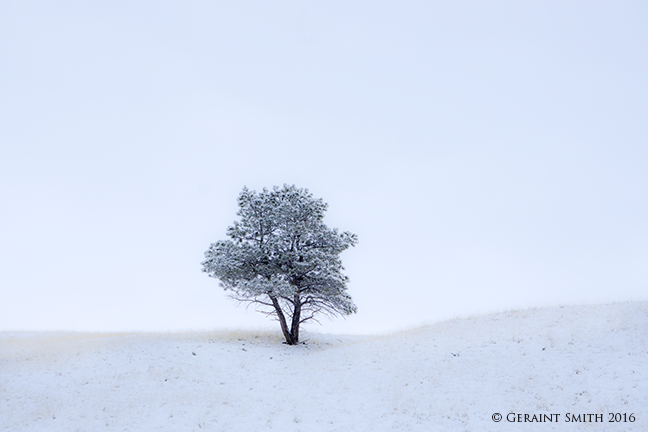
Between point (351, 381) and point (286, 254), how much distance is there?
10956mm

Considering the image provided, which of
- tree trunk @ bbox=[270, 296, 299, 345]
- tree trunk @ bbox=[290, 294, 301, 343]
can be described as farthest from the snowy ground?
tree trunk @ bbox=[290, 294, 301, 343]

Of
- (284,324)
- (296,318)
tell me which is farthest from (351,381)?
(284,324)

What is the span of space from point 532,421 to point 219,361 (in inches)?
602

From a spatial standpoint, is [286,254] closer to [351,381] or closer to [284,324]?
[284,324]

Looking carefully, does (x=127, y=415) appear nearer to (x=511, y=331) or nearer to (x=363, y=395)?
(x=363, y=395)

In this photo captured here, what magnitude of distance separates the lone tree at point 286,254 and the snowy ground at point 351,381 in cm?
405

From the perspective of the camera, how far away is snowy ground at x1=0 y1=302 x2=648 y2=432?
16.3m

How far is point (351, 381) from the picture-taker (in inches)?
814

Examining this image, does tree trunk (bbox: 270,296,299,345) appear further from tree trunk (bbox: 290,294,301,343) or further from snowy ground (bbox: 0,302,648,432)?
snowy ground (bbox: 0,302,648,432)

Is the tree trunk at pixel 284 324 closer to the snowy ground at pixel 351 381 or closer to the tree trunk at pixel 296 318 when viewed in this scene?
the tree trunk at pixel 296 318

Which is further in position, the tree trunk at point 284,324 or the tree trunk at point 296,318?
the tree trunk at point 296,318

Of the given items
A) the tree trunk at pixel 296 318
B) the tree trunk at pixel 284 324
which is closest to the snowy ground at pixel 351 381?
the tree trunk at pixel 284 324

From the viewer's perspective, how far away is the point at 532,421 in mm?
15727

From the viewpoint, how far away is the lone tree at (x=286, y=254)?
29016 mm
